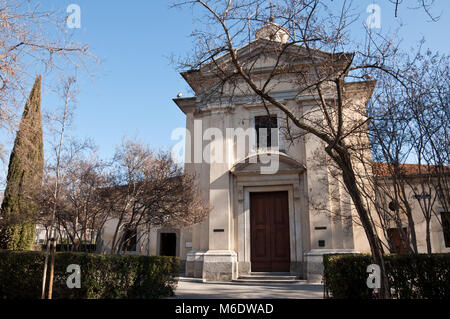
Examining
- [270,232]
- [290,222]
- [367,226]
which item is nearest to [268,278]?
[270,232]

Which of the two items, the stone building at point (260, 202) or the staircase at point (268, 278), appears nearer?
the staircase at point (268, 278)

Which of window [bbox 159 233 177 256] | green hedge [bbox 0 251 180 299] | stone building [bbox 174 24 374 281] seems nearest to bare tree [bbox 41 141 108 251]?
green hedge [bbox 0 251 180 299]

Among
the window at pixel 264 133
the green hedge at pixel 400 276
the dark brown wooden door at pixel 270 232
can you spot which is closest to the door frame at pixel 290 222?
the dark brown wooden door at pixel 270 232

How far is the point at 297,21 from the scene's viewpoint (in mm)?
6660

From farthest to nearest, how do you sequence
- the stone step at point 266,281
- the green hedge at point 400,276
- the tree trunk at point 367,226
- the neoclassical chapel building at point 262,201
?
the neoclassical chapel building at point 262,201 < the stone step at point 266,281 < the green hedge at point 400,276 < the tree trunk at point 367,226

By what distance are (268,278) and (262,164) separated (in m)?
4.91

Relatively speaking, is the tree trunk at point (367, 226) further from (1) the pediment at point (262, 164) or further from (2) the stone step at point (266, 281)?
(1) the pediment at point (262, 164)

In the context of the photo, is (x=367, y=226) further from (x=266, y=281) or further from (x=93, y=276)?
(x=266, y=281)

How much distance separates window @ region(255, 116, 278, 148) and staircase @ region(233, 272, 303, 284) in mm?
5796

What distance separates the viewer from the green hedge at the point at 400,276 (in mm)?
6719

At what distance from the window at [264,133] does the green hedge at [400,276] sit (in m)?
8.99

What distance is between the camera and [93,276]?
8.23 meters

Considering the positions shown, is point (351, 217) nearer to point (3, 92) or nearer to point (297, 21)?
point (297, 21)
